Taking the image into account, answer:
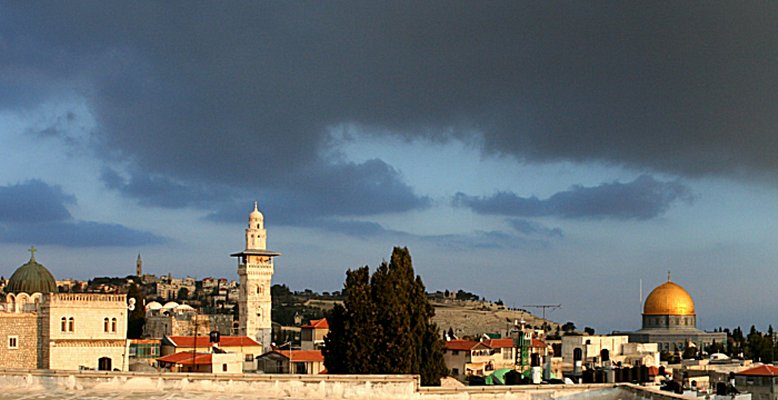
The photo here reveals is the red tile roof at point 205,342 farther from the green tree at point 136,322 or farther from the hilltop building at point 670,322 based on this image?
the hilltop building at point 670,322

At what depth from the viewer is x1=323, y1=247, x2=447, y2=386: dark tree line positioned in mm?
31703

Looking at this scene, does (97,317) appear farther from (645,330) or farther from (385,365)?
(645,330)

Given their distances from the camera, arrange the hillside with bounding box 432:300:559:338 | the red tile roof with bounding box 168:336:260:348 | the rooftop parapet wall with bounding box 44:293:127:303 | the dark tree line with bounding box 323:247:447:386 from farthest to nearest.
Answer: the hillside with bounding box 432:300:559:338, the red tile roof with bounding box 168:336:260:348, the rooftop parapet wall with bounding box 44:293:127:303, the dark tree line with bounding box 323:247:447:386

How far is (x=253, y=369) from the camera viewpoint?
55.7 meters

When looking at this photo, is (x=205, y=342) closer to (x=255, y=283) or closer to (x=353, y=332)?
(x=255, y=283)

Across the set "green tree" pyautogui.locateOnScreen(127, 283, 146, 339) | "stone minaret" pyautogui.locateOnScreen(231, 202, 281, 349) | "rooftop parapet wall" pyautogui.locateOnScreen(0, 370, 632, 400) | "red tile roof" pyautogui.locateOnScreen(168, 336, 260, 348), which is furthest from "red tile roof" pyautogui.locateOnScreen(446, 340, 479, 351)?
"rooftop parapet wall" pyautogui.locateOnScreen(0, 370, 632, 400)

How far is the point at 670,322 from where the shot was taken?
9262 cm

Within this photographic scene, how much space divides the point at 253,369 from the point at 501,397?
131ft

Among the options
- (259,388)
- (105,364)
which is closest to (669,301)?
(105,364)

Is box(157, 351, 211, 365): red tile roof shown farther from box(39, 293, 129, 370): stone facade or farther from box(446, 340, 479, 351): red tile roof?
box(446, 340, 479, 351): red tile roof

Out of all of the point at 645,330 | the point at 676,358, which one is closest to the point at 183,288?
the point at 645,330

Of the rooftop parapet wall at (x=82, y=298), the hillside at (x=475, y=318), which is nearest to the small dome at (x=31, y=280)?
the rooftop parapet wall at (x=82, y=298)

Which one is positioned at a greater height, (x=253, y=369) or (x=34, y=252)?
(x=34, y=252)

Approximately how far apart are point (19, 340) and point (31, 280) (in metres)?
7.72
